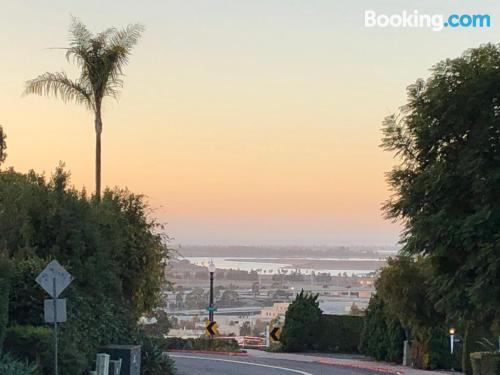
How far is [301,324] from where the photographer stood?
128 feet

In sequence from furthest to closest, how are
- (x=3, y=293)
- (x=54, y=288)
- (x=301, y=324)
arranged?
1. (x=301, y=324)
2. (x=54, y=288)
3. (x=3, y=293)

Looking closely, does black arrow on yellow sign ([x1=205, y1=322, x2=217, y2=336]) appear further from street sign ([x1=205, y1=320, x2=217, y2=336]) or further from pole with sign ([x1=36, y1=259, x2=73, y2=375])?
pole with sign ([x1=36, y1=259, x2=73, y2=375])

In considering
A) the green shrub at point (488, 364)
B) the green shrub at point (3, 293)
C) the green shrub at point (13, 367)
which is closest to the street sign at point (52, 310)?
the green shrub at point (3, 293)

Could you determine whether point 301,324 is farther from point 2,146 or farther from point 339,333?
point 2,146

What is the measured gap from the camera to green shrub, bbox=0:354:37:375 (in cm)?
1477

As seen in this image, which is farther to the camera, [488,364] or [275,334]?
[275,334]

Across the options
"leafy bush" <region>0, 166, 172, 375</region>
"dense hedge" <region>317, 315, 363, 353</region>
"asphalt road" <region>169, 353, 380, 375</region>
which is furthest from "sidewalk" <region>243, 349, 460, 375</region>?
"leafy bush" <region>0, 166, 172, 375</region>

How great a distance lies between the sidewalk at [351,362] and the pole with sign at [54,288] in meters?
15.4

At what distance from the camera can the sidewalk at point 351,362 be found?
2963cm

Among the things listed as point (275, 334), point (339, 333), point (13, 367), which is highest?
point (13, 367)

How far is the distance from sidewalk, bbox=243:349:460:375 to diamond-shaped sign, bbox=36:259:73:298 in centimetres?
1541

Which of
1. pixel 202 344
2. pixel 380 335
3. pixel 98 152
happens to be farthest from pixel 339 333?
pixel 98 152

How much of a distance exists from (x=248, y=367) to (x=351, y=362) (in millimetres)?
5038

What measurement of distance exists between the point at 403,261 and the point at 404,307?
1.67 metres
